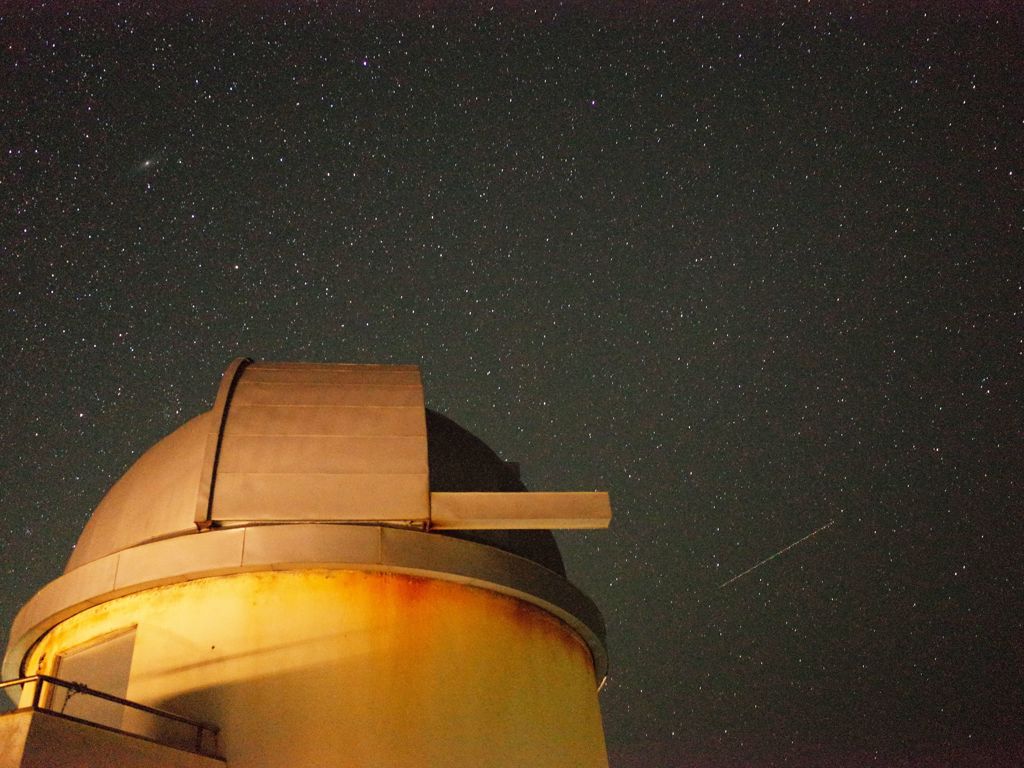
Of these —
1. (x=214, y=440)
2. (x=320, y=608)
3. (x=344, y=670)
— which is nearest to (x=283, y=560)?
(x=320, y=608)

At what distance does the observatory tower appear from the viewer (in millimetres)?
7180

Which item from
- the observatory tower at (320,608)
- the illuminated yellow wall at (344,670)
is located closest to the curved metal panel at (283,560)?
the observatory tower at (320,608)

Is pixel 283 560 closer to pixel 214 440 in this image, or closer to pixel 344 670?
pixel 344 670

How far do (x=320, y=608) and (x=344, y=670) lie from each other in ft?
1.86

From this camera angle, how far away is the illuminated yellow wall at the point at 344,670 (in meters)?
7.10

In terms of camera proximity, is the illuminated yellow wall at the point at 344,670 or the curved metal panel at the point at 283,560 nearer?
the illuminated yellow wall at the point at 344,670

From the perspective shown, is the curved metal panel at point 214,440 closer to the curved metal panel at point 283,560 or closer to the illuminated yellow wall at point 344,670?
the curved metal panel at point 283,560

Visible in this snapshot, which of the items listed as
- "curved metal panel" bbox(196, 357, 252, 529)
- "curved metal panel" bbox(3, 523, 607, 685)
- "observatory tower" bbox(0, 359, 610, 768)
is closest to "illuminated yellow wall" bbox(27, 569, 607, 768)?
"observatory tower" bbox(0, 359, 610, 768)

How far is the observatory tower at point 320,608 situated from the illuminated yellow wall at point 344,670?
0.05ft

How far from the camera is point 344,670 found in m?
7.34

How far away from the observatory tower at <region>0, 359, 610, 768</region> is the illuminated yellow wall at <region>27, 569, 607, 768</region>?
2 centimetres

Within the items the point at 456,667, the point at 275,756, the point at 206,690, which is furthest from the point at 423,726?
the point at 206,690

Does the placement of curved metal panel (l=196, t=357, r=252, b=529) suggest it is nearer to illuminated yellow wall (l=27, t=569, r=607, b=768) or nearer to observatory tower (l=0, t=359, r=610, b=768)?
observatory tower (l=0, t=359, r=610, b=768)

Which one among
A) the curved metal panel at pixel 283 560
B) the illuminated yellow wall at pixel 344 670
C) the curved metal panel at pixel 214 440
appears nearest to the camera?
the illuminated yellow wall at pixel 344 670
